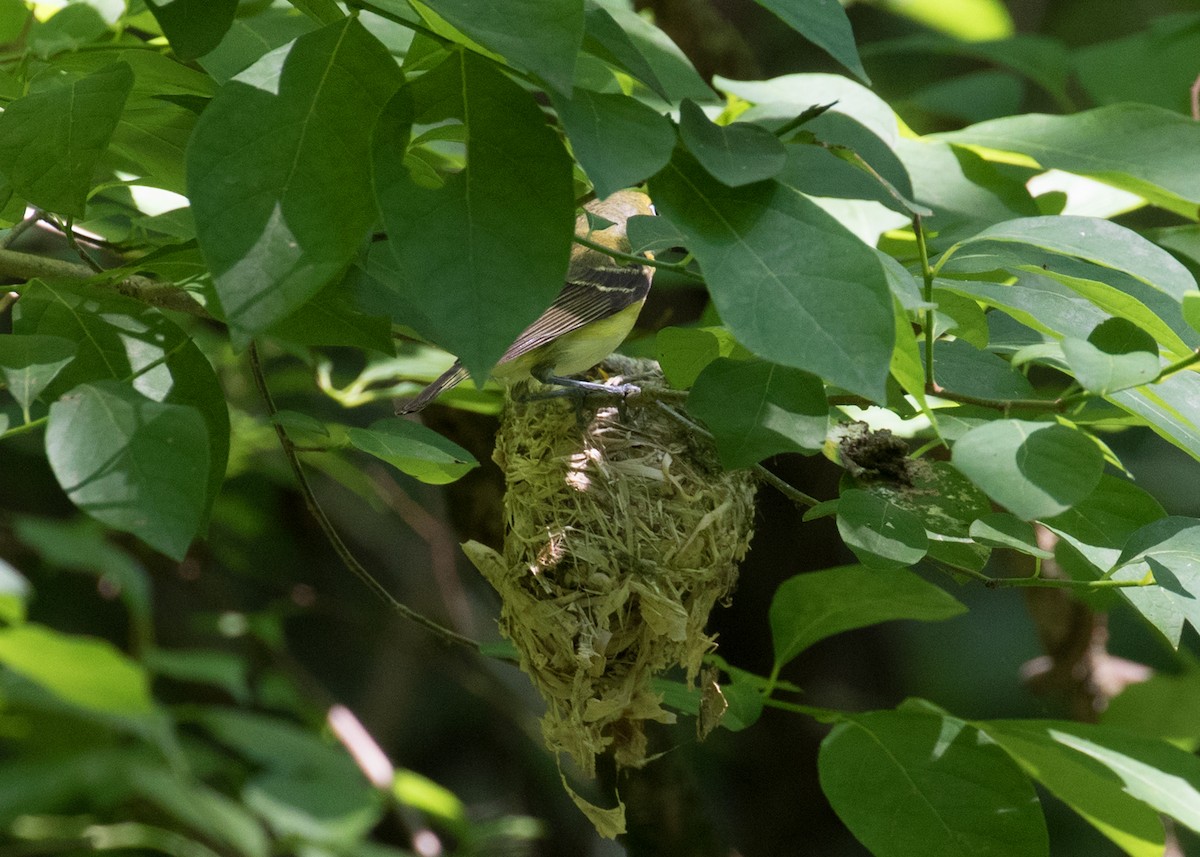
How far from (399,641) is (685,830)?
2.17 m

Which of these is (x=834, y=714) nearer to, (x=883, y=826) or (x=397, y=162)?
(x=883, y=826)

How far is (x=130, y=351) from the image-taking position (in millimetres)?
1166

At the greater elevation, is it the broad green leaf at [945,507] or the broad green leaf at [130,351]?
the broad green leaf at [130,351]

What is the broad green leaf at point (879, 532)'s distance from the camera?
1078mm

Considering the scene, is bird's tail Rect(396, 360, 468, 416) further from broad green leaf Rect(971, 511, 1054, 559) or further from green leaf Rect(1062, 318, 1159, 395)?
green leaf Rect(1062, 318, 1159, 395)

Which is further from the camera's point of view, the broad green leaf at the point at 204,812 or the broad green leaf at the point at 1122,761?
the broad green leaf at the point at 204,812

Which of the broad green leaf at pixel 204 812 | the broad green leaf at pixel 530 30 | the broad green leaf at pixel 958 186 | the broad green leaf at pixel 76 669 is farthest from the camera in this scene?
the broad green leaf at pixel 204 812

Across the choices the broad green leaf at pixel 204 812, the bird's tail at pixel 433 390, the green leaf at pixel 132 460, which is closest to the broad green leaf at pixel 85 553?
the broad green leaf at pixel 204 812

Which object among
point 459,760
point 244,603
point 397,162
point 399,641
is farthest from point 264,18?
point 459,760

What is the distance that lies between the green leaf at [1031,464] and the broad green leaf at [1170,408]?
104mm

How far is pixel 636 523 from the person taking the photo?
1689 millimetres

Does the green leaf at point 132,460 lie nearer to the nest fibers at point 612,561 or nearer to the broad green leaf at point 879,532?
the broad green leaf at point 879,532

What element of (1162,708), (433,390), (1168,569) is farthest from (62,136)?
(1162,708)

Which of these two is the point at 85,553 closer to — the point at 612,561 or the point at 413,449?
the point at 612,561
